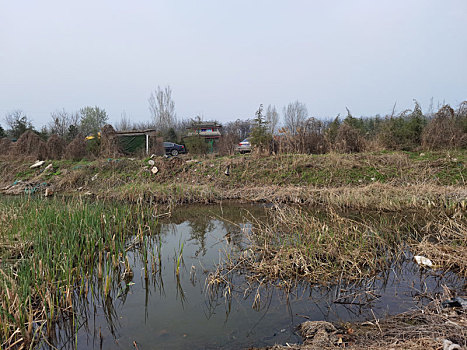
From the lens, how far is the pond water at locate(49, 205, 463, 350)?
10.0ft

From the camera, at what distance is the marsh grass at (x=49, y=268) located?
9.49 feet

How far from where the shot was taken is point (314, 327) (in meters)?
2.96

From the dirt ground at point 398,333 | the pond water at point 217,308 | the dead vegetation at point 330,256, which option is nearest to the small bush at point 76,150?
the pond water at point 217,308

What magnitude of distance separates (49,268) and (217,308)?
6.89ft

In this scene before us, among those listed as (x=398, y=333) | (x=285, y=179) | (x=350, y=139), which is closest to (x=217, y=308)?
(x=398, y=333)

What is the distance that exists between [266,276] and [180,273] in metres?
1.30

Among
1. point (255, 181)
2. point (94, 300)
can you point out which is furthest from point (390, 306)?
point (255, 181)

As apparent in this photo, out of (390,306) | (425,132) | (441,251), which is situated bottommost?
(390,306)

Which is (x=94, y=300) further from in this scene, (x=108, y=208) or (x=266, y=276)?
(x=108, y=208)

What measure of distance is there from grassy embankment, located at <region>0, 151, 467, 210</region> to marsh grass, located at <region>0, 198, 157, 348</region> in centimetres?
319

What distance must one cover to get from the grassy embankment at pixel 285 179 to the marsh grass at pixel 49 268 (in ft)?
10.5

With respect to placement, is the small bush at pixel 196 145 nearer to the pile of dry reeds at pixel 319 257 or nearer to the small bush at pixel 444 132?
the small bush at pixel 444 132

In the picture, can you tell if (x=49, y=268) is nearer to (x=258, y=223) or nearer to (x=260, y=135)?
(x=258, y=223)

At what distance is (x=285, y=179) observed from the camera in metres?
11.4
